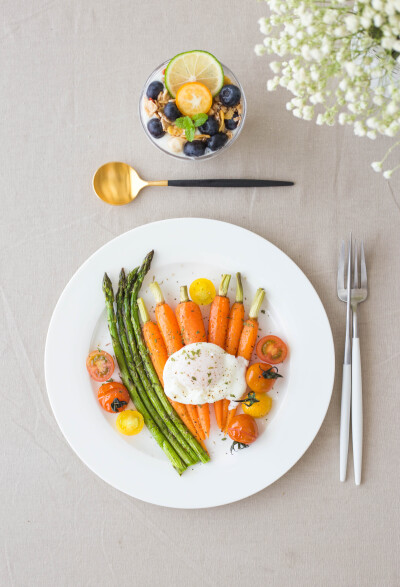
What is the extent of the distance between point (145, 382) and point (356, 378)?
74 centimetres

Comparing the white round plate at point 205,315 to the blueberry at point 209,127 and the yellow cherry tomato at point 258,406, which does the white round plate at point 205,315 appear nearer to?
the yellow cherry tomato at point 258,406

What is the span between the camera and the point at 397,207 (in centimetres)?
190

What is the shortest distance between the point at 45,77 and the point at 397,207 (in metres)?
1.40

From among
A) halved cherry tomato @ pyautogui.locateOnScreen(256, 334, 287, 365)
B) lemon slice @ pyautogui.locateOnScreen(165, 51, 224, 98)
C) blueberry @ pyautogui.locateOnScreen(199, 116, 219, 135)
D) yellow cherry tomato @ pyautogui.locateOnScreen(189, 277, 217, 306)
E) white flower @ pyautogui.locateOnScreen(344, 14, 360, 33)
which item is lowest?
halved cherry tomato @ pyautogui.locateOnScreen(256, 334, 287, 365)

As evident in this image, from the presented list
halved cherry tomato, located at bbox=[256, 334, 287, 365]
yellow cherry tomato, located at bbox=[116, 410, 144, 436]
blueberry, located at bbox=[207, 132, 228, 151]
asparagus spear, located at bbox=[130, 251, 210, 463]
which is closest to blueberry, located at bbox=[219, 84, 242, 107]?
blueberry, located at bbox=[207, 132, 228, 151]

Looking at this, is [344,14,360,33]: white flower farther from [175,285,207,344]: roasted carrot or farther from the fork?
[175,285,207,344]: roasted carrot

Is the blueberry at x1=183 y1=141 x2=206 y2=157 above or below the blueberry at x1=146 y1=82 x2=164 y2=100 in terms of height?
below

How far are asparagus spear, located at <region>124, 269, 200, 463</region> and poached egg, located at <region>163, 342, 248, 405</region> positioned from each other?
9cm

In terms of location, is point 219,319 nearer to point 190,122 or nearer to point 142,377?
point 142,377

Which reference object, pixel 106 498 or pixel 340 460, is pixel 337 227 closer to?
pixel 340 460

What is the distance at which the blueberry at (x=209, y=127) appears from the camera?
1.71 meters

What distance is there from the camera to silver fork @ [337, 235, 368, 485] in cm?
183

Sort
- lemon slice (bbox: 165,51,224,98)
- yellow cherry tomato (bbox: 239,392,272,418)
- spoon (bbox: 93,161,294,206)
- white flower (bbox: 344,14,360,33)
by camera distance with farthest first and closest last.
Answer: spoon (bbox: 93,161,294,206) → yellow cherry tomato (bbox: 239,392,272,418) → lemon slice (bbox: 165,51,224,98) → white flower (bbox: 344,14,360,33)

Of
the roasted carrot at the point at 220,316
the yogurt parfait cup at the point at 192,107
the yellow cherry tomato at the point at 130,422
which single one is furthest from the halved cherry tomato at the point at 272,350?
the yogurt parfait cup at the point at 192,107
